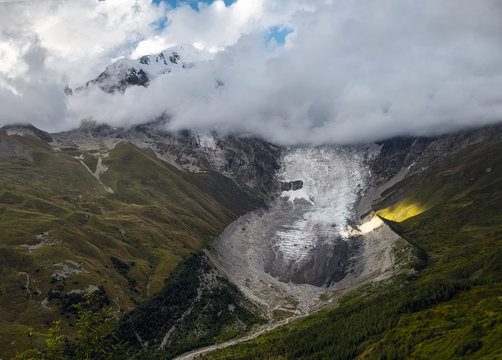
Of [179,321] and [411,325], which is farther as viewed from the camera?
[179,321]

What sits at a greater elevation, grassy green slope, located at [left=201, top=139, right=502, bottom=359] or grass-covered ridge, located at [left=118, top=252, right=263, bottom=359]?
grass-covered ridge, located at [left=118, top=252, right=263, bottom=359]

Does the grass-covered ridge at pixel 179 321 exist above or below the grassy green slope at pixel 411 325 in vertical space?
above

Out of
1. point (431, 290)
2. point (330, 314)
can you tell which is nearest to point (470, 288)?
point (431, 290)

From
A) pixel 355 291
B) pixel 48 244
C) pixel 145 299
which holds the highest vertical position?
pixel 48 244

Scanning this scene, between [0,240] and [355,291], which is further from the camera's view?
[355,291]

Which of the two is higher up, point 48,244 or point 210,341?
point 48,244

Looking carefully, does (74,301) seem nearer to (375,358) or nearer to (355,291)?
(375,358)

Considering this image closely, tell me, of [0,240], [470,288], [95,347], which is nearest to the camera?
[95,347]

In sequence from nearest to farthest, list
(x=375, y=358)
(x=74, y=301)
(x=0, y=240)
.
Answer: (x=375, y=358) < (x=74, y=301) < (x=0, y=240)

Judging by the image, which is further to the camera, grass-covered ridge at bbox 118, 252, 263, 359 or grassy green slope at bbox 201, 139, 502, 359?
grass-covered ridge at bbox 118, 252, 263, 359

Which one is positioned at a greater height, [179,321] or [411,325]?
[179,321]

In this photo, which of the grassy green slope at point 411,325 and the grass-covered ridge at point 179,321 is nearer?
the grassy green slope at point 411,325
